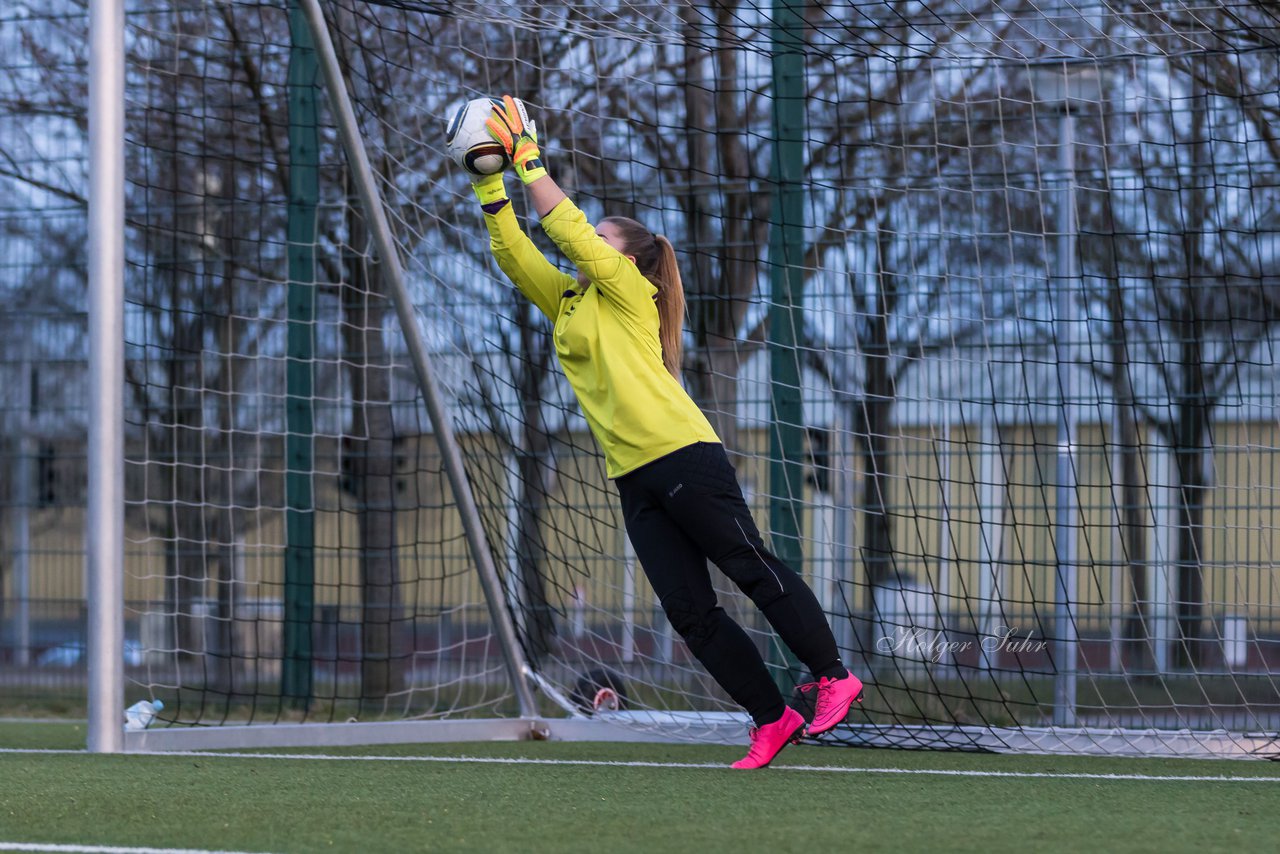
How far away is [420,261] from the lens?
6078 millimetres

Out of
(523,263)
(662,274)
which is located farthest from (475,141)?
(662,274)

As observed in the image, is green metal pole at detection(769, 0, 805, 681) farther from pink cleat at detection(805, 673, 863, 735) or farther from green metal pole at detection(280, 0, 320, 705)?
green metal pole at detection(280, 0, 320, 705)

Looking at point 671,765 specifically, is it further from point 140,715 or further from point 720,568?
point 140,715

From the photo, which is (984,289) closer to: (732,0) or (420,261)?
(732,0)

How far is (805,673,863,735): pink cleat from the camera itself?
4.01 m

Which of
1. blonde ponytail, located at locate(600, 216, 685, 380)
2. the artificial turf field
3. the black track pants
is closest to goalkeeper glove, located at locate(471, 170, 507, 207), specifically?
blonde ponytail, located at locate(600, 216, 685, 380)

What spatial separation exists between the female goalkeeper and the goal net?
4.45 feet

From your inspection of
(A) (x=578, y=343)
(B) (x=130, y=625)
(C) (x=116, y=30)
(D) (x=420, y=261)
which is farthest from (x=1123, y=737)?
(B) (x=130, y=625)

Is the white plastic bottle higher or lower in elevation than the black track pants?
lower

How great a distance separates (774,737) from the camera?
4184 mm

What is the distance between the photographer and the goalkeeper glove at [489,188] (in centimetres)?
427

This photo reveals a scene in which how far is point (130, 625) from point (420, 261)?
444 centimetres

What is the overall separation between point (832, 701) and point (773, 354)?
2.67 metres

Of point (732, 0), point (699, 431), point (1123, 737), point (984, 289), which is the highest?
point (732, 0)
